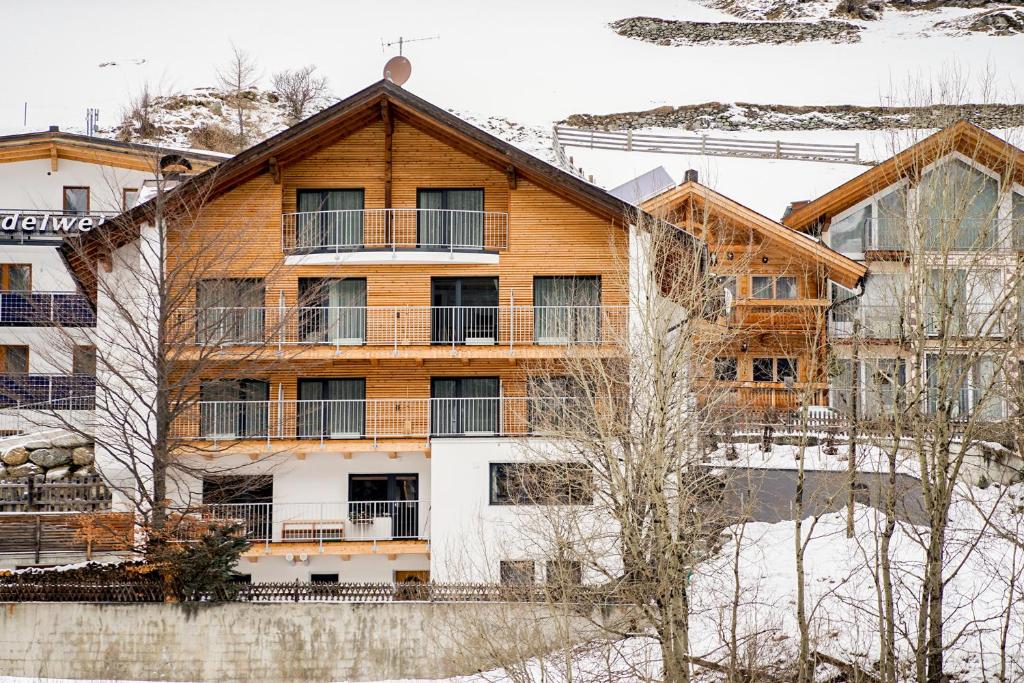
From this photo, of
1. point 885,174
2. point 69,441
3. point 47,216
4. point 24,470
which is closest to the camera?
point 24,470

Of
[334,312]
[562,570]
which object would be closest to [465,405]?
[334,312]

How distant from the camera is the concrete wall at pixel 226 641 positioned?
21.3 m

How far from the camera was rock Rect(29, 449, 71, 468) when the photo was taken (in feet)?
89.6

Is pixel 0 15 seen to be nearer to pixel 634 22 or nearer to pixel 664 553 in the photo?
pixel 634 22

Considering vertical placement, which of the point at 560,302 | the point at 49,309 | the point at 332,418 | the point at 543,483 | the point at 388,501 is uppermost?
the point at 49,309

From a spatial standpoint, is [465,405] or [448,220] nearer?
[465,405]

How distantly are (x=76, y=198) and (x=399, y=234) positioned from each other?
17444 mm

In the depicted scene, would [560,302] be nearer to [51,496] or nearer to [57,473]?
[51,496]

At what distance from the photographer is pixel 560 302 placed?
2717 centimetres

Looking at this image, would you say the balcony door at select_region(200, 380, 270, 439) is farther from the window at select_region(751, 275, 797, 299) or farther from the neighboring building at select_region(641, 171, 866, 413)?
the window at select_region(751, 275, 797, 299)

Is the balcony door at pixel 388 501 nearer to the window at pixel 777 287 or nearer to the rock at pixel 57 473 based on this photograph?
the rock at pixel 57 473

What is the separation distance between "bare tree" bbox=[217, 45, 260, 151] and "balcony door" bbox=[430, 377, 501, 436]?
4400 cm

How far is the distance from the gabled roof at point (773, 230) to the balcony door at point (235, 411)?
1261cm

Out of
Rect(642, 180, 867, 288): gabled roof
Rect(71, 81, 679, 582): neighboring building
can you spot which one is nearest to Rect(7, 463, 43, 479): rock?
Rect(71, 81, 679, 582): neighboring building
